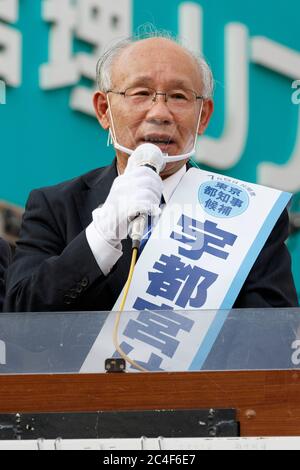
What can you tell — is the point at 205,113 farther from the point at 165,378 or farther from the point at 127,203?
the point at 165,378

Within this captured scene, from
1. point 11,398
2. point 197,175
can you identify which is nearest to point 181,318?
point 11,398

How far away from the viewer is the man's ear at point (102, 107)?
156 inches

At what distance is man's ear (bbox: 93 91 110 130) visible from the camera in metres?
3.95

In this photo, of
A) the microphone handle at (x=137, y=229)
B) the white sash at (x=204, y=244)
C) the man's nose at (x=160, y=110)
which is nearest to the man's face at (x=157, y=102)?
the man's nose at (x=160, y=110)

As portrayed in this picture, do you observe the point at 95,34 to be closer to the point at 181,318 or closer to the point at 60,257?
the point at 60,257

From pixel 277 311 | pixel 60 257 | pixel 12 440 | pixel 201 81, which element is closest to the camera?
pixel 12 440

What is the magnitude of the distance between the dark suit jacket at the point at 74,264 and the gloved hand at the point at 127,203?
0.07m

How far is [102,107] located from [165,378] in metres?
1.36

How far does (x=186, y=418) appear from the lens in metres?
2.74

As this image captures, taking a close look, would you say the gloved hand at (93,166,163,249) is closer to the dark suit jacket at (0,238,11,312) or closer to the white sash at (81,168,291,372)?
the white sash at (81,168,291,372)

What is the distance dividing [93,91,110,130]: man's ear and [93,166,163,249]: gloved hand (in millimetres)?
600

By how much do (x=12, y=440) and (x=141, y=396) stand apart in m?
0.27

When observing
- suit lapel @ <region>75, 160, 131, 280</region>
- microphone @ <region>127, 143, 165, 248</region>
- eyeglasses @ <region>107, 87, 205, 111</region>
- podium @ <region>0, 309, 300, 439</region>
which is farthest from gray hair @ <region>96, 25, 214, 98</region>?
podium @ <region>0, 309, 300, 439</region>

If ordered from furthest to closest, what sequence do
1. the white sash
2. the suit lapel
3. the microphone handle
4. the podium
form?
1. the suit lapel
2. the white sash
3. the microphone handle
4. the podium
